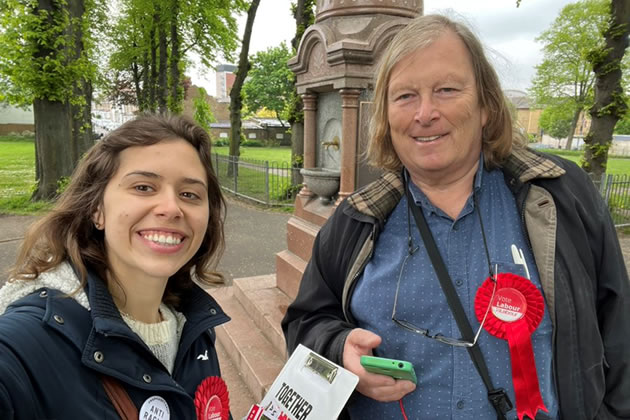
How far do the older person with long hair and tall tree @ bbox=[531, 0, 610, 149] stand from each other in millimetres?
34685

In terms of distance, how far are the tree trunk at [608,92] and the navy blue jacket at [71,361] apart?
11.7 m

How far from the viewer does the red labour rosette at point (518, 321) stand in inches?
52.7

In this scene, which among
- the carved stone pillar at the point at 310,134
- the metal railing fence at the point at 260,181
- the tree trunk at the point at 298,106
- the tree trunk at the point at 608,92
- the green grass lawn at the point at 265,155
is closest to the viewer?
the carved stone pillar at the point at 310,134

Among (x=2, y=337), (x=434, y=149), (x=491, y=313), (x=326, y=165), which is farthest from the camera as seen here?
(x=326, y=165)

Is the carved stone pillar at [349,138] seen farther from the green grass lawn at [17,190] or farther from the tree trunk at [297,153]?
the tree trunk at [297,153]

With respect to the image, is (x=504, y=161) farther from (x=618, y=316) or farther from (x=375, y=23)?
(x=375, y=23)

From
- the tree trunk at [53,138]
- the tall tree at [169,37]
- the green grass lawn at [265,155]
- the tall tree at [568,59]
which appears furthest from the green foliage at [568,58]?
the tree trunk at [53,138]

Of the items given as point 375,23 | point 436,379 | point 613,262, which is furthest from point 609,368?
point 375,23

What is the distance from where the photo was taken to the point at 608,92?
994 cm

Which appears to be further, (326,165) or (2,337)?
(326,165)

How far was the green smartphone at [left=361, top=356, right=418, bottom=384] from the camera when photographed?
49.7 inches

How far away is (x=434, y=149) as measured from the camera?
1.55m

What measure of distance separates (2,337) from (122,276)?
0.45m

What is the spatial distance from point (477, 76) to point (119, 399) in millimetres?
1625
